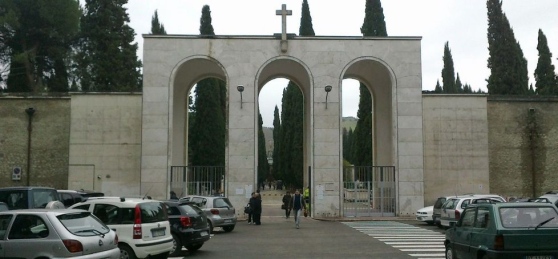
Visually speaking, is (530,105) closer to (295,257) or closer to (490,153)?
(490,153)

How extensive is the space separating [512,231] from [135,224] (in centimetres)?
776

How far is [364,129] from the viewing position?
51000 mm

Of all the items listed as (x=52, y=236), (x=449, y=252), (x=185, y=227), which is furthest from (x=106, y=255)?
(x=449, y=252)

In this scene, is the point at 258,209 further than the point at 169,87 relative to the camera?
No

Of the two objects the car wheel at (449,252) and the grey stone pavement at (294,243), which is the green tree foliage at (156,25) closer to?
the grey stone pavement at (294,243)

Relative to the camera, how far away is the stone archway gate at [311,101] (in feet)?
96.0

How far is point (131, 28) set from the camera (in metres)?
52.2

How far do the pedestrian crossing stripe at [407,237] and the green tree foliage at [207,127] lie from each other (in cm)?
2610

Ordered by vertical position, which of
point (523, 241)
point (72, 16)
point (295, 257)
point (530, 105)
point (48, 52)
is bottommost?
point (295, 257)

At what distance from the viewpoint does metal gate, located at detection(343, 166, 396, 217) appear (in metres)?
30.2


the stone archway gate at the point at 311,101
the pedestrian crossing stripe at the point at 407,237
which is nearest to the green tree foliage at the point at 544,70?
the stone archway gate at the point at 311,101

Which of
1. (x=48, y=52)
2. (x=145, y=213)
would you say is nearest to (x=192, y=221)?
(x=145, y=213)

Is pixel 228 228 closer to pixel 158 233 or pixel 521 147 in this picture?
pixel 158 233

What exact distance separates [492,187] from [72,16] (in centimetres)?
3659
